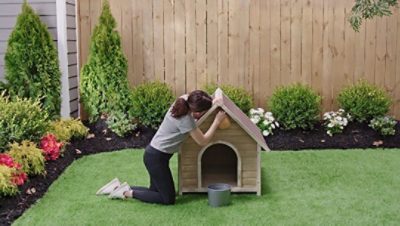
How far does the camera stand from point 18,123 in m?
5.91

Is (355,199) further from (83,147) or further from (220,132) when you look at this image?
(83,147)

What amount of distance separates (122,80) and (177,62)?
85 centimetres

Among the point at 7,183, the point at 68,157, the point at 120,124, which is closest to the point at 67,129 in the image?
the point at 68,157

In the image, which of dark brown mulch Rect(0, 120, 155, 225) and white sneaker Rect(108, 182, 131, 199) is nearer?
dark brown mulch Rect(0, 120, 155, 225)

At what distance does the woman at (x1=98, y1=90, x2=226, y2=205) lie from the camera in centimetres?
489

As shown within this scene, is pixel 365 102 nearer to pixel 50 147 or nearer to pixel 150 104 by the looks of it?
pixel 150 104

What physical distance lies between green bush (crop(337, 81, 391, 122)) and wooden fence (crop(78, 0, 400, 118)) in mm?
362

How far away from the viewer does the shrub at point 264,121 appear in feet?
25.0

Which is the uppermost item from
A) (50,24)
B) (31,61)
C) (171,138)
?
(50,24)

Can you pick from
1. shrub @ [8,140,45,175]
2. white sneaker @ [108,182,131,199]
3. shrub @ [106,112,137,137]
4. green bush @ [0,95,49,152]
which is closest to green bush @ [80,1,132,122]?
shrub @ [106,112,137,137]

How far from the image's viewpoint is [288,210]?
16.0 ft

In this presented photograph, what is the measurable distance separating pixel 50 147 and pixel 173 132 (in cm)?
189

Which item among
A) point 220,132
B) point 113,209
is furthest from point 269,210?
point 113,209

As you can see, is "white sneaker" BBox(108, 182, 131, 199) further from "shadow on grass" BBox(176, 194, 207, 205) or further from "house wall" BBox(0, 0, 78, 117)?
"house wall" BBox(0, 0, 78, 117)
